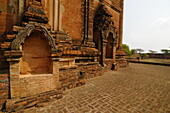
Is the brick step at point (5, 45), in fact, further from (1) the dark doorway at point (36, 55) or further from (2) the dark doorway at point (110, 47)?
(2) the dark doorway at point (110, 47)

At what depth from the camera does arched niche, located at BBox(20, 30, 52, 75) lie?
3.07 metres

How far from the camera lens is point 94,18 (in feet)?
26.1

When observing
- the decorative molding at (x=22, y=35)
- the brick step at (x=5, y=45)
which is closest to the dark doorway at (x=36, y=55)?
the decorative molding at (x=22, y=35)

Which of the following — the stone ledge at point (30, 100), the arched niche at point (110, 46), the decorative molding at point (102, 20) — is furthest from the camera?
the arched niche at point (110, 46)

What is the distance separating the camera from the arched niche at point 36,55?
307 cm

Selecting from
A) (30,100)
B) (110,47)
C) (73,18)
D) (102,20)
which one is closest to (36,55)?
(30,100)

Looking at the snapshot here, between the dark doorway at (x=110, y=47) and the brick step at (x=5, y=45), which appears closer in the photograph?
the brick step at (x=5, y=45)

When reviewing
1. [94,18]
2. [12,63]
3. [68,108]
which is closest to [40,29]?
[12,63]

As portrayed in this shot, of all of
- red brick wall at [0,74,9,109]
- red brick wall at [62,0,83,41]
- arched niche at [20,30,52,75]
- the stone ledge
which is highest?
red brick wall at [62,0,83,41]

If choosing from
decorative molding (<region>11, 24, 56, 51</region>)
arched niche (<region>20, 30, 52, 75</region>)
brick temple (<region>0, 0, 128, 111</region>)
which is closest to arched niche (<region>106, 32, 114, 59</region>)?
brick temple (<region>0, 0, 128, 111</region>)

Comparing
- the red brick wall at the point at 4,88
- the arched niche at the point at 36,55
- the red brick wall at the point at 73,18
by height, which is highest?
the red brick wall at the point at 73,18

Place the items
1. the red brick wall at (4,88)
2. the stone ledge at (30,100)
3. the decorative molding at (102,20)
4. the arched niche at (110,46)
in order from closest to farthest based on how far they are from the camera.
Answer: the stone ledge at (30,100), the red brick wall at (4,88), the decorative molding at (102,20), the arched niche at (110,46)

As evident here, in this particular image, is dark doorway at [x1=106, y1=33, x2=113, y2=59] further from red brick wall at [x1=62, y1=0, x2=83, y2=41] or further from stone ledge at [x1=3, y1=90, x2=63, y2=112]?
stone ledge at [x1=3, y1=90, x2=63, y2=112]

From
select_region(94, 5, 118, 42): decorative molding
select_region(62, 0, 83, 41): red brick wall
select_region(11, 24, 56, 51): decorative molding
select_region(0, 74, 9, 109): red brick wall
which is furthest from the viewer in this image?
select_region(94, 5, 118, 42): decorative molding
